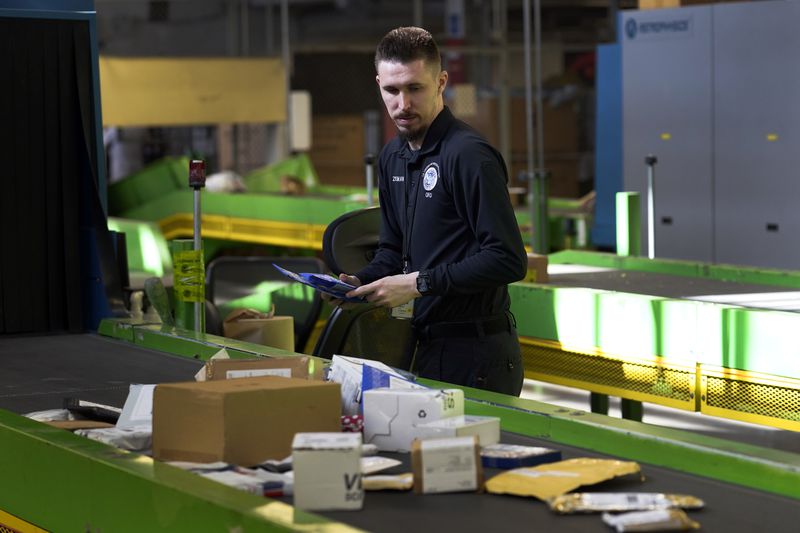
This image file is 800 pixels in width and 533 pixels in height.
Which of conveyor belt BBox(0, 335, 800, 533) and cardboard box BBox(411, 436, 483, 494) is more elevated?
cardboard box BBox(411, 436, 483, 494)

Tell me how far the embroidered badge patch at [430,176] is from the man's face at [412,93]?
8 centimetres

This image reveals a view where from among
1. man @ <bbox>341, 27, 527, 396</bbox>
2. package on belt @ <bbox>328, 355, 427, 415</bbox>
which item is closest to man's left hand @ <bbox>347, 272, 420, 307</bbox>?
man @ <bbox>341, 27, 527, 396</bbox>

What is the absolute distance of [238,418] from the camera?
2.28 m

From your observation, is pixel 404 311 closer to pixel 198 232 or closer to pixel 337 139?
pixel 198 232

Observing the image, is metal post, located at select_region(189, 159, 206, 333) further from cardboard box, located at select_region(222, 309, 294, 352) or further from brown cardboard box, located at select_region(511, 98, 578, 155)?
brown cardboard box, located at select_region(511, 98, 578, 155)

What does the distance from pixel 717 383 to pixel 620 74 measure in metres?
5.13

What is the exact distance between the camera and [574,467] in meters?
2.24

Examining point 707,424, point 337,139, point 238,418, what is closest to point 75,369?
point 238,418

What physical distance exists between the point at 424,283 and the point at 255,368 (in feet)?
1.69

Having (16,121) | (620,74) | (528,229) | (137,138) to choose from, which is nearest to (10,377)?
(16,121)

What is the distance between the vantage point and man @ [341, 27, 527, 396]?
299cm

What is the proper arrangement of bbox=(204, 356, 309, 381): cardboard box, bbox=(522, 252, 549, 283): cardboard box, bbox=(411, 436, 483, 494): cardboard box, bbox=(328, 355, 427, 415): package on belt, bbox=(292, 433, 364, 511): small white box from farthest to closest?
bbox=(522, 252, 549, 283): cardboard box → bbox=(204, 356, 309, 381): cardboard box → bbox=(328, 355, 427, 415): package on belt → bbox=(411, 436, 483, 494): cardboard box → bbox=(292, 433, 364, 511): small white box

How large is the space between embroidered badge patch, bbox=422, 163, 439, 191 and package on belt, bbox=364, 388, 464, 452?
0.80 meters

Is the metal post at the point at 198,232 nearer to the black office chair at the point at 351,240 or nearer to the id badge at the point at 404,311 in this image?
the black office chair at the point at 351,240
